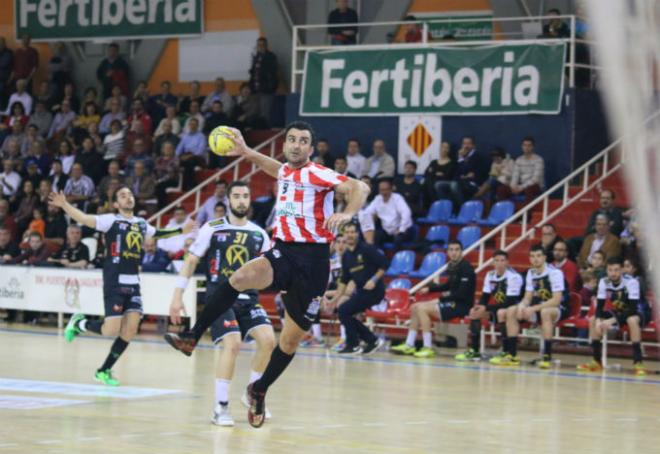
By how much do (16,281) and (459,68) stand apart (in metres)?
9.37

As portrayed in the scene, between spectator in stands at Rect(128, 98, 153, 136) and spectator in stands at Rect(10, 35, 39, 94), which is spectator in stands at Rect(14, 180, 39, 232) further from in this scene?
spectator in stands at Rect(10, 35, 39, 94)

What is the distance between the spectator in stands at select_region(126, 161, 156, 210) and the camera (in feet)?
85.8

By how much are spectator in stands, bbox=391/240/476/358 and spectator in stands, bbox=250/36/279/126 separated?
30.8ft

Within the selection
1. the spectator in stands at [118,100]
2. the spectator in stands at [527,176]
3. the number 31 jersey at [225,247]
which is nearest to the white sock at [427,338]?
the spectator in stands at [527,176]

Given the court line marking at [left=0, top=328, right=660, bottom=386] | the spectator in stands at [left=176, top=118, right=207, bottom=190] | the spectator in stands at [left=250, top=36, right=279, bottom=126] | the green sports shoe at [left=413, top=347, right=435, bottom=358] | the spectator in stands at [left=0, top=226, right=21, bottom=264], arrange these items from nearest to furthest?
1. the court line marking at [left=0, top=328, right=660, bottom=386]
2. the green sports shoe at [left=413, top=347, right=435, bottom=358]
3. the spectator in stands at [left=0, top=226, right=21, bottom=264]
4. the spectator in stands at [left=176, top=118, right=207, bottom=190]
5. the spectator in stands at [left=250, top=36, right=279, bottom=126]

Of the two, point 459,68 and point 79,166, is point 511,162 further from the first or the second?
point 79,166

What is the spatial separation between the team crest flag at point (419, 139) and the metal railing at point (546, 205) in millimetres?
2583

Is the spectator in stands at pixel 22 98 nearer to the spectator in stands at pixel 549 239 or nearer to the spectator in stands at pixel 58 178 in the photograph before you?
the spectator in stands at pixel 58 178

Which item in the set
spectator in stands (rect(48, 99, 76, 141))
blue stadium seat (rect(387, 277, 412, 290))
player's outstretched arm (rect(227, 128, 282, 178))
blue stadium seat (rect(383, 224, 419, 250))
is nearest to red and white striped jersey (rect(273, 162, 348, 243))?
player's outstretched arm (rect(227, 128, 282, 178))

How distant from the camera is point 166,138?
27.1m

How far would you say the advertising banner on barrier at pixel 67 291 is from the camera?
2158cm

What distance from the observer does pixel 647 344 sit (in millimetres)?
18438

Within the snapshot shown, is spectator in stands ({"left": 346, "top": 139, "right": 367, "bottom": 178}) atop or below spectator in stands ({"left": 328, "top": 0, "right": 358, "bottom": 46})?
below

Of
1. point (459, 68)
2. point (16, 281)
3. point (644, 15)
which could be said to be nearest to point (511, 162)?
point (459, 68)
